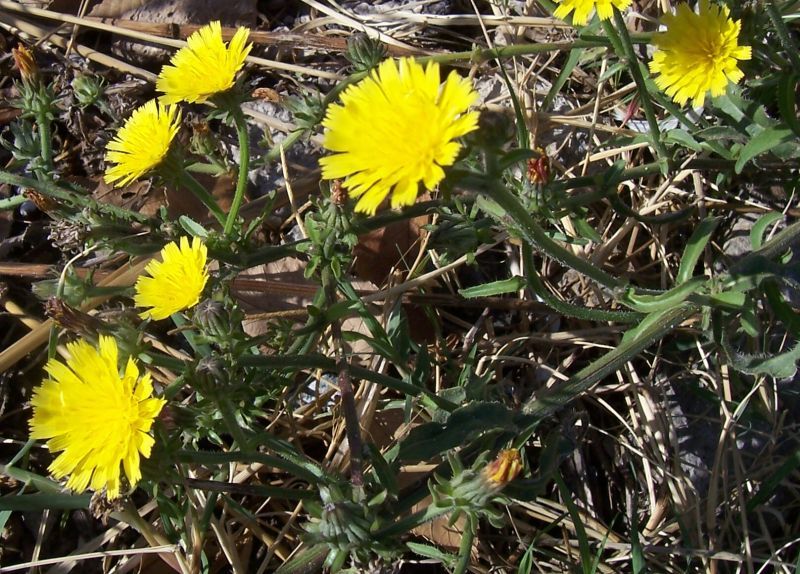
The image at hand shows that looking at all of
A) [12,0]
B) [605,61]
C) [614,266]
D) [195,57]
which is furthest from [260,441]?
[12,0]

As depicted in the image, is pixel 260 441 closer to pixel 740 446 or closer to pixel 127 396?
pixel 127 396

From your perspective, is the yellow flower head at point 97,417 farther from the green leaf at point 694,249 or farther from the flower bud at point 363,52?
the green leaf at point 694,249

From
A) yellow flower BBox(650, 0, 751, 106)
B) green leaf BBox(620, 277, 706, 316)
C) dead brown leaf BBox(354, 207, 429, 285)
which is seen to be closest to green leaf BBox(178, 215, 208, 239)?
dead brown leaf BBox(354, 207, 429, 285)

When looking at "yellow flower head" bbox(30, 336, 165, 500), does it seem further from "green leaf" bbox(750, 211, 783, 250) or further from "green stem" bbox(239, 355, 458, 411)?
"green leaf" bbox(750, 211, 783, 250)

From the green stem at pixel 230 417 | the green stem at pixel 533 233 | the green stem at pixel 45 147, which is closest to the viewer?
the green stem at pixel 533 233

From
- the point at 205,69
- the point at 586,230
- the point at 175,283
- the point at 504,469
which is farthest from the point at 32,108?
the point at 504,469

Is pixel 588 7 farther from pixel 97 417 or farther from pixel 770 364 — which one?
pixel 97 417

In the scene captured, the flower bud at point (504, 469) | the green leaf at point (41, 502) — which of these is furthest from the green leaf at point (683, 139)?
the green leaf at point (41, 502)
